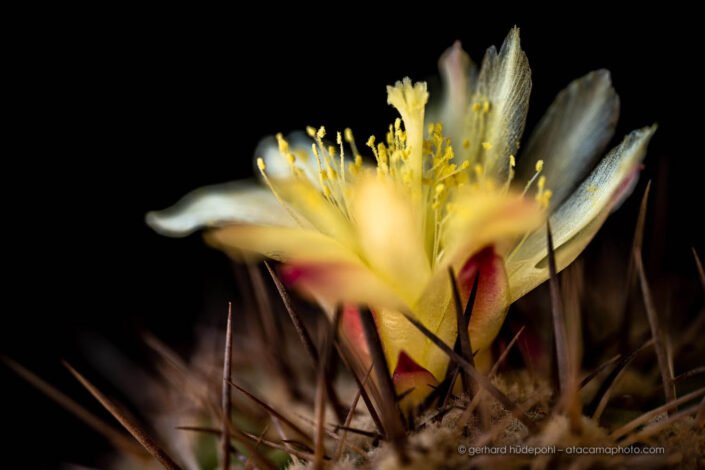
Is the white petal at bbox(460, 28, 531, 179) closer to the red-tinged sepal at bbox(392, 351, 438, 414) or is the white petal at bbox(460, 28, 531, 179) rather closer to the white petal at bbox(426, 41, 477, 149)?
the white petal at bbox(426, 41, 477, 149)

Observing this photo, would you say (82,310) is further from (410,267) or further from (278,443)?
(410,267)

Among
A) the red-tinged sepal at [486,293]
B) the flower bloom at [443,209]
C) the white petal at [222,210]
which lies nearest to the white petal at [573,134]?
the flower bloom at [443,209]

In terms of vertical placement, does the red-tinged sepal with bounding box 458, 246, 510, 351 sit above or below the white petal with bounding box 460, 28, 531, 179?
below

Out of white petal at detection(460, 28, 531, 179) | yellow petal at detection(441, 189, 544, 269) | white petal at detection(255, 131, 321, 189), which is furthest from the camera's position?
white petal at detection(255, 131, 321, 189)

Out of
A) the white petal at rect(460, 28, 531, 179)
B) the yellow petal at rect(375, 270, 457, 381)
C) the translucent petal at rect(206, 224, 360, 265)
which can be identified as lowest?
the yellow petal at rect(375, 270, 457, 381)

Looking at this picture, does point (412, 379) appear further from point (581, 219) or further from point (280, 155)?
point (280, 155)

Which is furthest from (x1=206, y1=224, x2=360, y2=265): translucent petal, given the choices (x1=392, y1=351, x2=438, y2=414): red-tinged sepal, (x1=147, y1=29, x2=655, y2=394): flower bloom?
(x1=392, y1=351, x2=438, y2=414): red-tinged sepal

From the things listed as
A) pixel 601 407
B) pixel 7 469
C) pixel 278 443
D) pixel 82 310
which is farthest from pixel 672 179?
pixel 7 469
